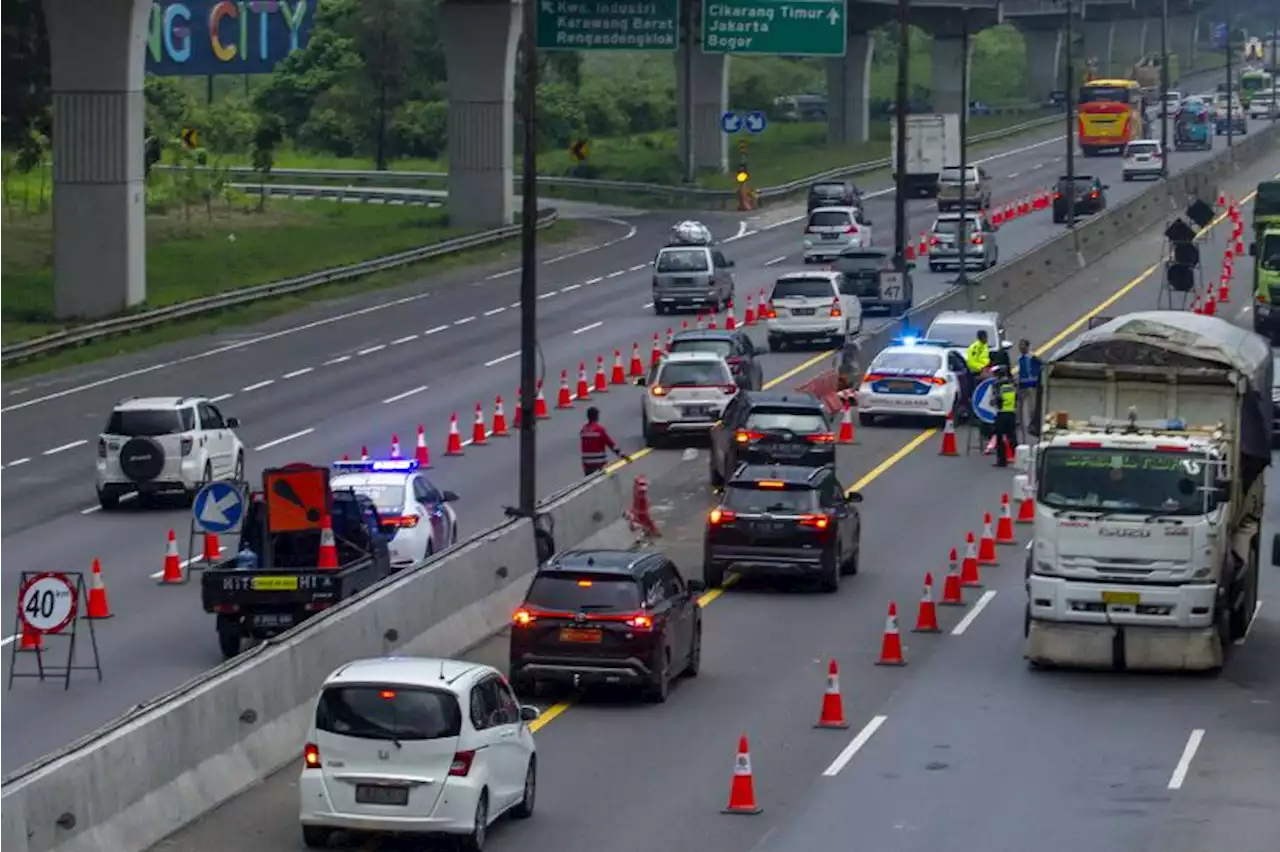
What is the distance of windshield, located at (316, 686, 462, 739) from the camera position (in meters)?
18.6

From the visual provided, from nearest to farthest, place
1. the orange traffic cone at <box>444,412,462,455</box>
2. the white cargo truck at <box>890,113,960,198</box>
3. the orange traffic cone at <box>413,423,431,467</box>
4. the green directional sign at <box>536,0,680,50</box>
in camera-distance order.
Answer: the orange traffic cone at <box>413,423,431,467</box> < the orange traffic cone at <box>444,412,462,455</box> < the green directional sign at <box>536,0,680,50</box> < the white cargo truck at <box>890,113,960,198</box>

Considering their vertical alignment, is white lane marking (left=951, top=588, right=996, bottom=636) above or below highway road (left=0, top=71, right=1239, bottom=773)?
below

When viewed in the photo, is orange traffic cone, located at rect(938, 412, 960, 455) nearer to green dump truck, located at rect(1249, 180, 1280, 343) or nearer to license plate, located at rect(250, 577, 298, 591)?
green dump truck, located at rect(1249, 180, 1280, 343)

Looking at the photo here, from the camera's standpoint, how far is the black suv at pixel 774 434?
38.8m

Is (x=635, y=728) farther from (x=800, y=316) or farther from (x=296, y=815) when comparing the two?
(x=800, y=316)

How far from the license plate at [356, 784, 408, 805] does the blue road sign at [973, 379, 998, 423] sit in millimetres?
24285

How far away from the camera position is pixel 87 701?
2467 centimetres

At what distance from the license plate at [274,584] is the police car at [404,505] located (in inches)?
119

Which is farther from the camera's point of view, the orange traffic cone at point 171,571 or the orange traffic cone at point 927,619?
the orange traffic cone at point 171,571

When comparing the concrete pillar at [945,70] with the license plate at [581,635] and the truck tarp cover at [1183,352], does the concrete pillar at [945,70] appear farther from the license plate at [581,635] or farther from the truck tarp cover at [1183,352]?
the license plate at [581,635]

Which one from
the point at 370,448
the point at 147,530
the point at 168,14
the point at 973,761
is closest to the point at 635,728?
the point at 973,761

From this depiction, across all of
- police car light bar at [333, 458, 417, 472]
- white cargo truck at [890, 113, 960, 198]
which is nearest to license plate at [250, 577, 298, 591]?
police car light bar at [333, 458, 417, 472]

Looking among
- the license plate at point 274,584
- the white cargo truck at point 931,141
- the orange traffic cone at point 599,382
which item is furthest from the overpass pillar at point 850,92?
the license plate at point 274,584

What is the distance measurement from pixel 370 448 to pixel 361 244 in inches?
1356
